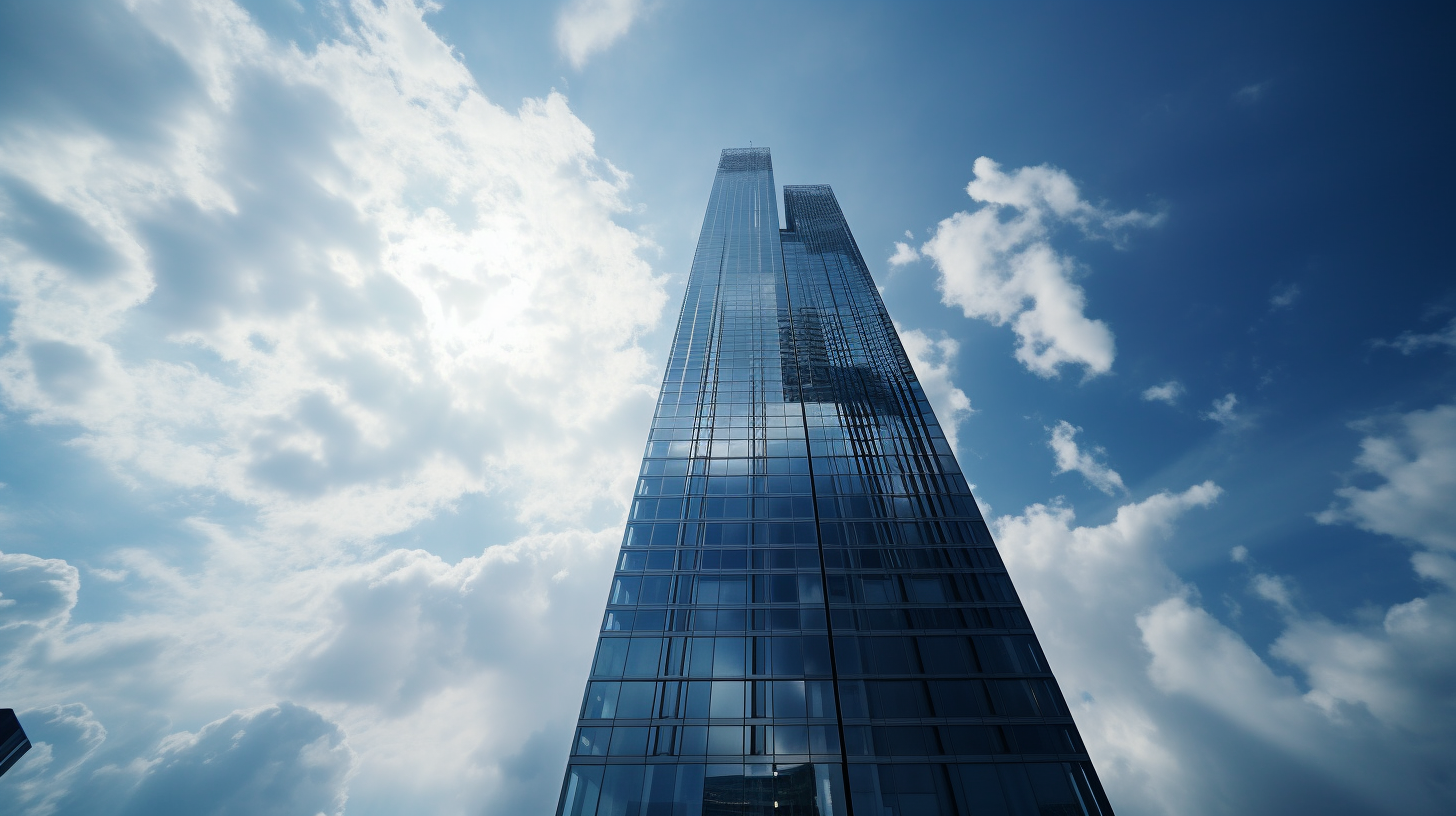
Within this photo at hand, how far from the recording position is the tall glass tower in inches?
1061

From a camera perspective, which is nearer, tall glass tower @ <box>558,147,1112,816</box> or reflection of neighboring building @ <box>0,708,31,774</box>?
tall glass tower @ <box>558,147,1112,816</box>

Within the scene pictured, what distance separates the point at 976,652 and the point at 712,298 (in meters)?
57.4

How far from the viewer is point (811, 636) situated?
33844 millimetres

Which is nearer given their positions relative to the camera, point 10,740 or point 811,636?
point 811,636

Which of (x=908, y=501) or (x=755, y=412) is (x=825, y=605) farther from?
(x=755, y=412)

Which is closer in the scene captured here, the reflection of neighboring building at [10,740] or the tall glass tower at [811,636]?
the tall glass tower at [811,636]

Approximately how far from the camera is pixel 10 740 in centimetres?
4778

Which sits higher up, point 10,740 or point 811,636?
point 811,636

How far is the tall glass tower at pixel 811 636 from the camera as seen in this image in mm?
26953

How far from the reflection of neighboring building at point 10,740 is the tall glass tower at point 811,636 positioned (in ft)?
199

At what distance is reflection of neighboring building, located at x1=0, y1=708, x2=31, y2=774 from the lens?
47000 mm

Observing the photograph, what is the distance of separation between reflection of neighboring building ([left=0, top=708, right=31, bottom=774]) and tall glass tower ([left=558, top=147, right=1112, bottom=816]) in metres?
60.7

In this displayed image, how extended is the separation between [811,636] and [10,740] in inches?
2936

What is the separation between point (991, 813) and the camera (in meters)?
25.8
